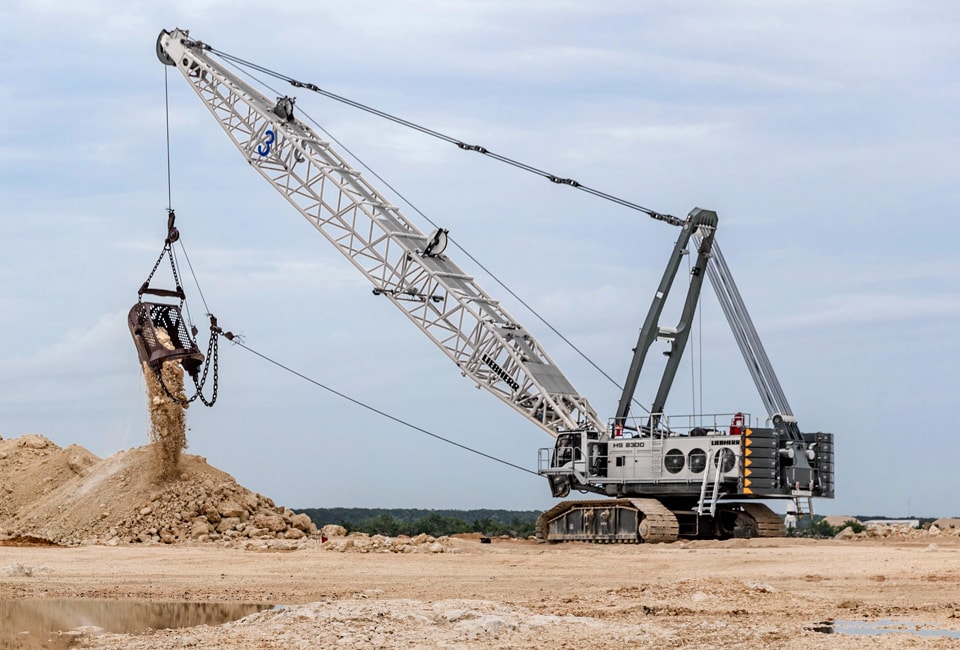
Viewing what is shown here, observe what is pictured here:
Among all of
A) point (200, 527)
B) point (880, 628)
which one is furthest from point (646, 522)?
point (880, 628)

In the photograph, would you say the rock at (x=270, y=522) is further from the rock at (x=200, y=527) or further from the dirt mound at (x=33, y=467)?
the dirt mound at (x=33, y=467)

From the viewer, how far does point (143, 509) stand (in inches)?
1382

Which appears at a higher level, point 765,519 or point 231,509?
point 765,519

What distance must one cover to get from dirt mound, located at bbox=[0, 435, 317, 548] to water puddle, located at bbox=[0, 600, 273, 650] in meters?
13.3

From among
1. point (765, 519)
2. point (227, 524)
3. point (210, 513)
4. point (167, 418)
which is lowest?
point (227, 524)

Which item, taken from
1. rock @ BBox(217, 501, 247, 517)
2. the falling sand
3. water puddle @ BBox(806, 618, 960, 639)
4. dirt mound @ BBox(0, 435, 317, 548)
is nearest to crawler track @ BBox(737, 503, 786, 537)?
dirt mound @ BBox(0, 435, 317, 548)

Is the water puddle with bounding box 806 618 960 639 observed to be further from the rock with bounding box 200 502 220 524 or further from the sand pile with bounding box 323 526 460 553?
the rock with bounding box 200 502 220 524

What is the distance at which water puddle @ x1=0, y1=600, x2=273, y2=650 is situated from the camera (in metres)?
16.2

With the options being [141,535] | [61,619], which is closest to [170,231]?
[141,535]

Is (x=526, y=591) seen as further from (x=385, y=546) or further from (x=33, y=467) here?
(x=33, y=467)

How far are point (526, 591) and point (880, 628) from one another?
6.95m

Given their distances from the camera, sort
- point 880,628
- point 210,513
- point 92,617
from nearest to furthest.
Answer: point 880,628, point 92,617, point 210,513

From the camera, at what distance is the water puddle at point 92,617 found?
1620 centimetres

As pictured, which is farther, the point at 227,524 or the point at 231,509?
the point at 231,509
